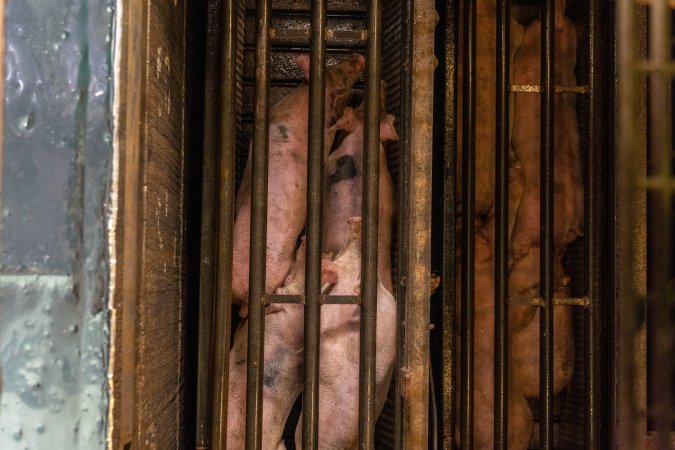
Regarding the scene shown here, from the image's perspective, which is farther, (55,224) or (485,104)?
(485,104)

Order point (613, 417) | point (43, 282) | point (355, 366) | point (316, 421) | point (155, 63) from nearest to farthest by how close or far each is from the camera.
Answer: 1. point (43, 282)
2. point (155, 63)
3. point (316, 421)
4. point (355, 366)
5. point (613, 417)

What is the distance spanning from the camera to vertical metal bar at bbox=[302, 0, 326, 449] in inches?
71.3

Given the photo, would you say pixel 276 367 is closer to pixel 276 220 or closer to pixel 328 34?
pixel 276 220

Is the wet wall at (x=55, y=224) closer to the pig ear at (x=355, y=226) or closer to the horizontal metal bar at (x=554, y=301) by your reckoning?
the pig ear at (x=355, y=226)

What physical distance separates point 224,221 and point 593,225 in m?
1.31

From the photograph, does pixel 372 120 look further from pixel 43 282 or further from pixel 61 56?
pixel 43 282

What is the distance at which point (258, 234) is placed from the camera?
182 centimetres

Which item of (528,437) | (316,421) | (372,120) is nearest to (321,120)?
(372,120)

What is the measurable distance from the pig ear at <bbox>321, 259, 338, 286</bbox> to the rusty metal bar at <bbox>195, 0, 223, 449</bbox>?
13.4 inches

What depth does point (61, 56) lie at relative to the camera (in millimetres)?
1122

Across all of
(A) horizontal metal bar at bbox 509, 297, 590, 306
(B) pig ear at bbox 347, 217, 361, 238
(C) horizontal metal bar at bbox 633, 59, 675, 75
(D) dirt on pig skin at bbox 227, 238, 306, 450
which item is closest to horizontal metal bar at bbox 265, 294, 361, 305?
(D) dirt on pig skin at bbox 227, 238, 306, 450

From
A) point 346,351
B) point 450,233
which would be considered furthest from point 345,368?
point 450,233

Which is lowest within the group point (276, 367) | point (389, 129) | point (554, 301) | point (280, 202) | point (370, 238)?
point (276, 367)

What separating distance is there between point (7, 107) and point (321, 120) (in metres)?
0.94
